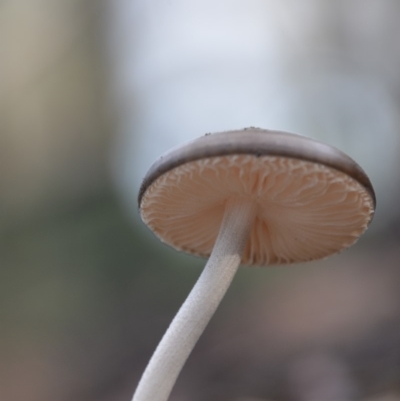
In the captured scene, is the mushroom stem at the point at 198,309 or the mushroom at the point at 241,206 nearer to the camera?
the mushroom at the point at 241,206

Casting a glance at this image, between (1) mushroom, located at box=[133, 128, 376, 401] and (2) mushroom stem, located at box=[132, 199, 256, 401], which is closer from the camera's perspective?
(1) mushroom, located at box=[133, 128, 376, 401]

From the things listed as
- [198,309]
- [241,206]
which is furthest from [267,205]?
[198,309]

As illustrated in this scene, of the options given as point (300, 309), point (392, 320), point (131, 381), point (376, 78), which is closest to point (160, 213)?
point (131, 381)

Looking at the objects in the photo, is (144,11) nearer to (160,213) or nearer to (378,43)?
(378,43)

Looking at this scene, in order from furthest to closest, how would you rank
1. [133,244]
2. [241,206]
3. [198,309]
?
[133,244], [241,206], [198,309]

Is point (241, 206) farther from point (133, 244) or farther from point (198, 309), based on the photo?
point (133, 244)
